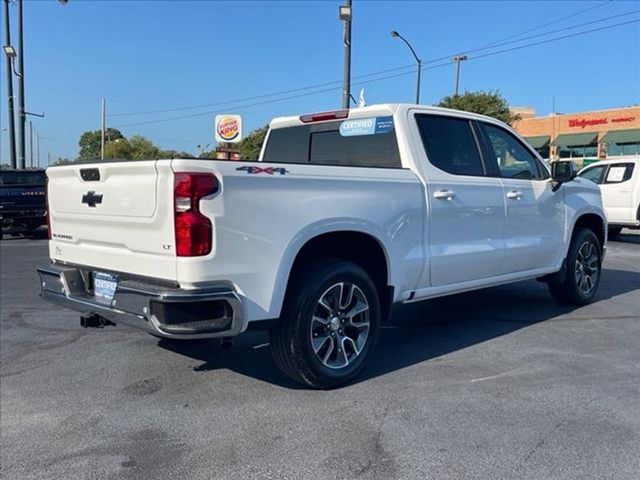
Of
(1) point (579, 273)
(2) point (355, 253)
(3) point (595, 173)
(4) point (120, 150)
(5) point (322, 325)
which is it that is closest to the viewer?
(5) point (322, 325)

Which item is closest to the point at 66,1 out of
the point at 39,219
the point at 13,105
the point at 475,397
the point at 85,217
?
the point at 13,105

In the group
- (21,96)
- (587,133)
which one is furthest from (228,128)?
(587,133)

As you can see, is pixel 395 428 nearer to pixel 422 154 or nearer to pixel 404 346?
pixel 404 346

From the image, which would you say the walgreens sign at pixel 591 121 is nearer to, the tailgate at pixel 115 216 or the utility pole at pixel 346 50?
the utility pole at pixel 346 50

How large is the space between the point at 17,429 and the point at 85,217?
1.45 meters

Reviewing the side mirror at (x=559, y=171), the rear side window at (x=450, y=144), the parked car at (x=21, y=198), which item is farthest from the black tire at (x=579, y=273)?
the parked car at (x=21, y=198)

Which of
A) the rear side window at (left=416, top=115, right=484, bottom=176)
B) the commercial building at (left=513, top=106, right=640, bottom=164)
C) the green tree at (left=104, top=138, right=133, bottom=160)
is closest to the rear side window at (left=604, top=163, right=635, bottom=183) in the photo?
the rear side window at (left=416, top=115, right=484, bottom=176)

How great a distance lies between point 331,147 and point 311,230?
66.6 inches

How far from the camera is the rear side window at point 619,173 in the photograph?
1403 centimetres

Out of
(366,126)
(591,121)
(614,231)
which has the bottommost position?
(614,231)

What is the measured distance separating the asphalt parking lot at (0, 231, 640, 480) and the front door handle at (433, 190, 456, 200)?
1334mm

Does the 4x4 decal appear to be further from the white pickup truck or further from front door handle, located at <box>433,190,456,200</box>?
front door handle, located at <box>433,190,456,200</box>

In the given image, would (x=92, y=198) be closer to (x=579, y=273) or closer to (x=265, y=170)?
(x=265, y=170)

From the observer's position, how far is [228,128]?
24.1m
